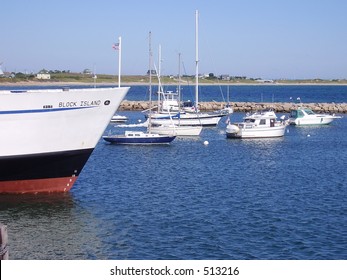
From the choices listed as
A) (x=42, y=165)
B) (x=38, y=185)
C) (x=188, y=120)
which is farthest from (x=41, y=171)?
(x=188, y=120)

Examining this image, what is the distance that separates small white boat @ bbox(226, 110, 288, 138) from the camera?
2184 inches

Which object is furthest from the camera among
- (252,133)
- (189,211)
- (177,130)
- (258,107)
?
(258,107)

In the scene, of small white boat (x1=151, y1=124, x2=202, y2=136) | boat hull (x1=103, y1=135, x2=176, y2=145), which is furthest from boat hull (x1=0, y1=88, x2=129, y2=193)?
small white boat (x1=151, y1=124, x2=202, y2=136)

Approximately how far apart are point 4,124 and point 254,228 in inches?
441

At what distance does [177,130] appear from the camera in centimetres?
5722

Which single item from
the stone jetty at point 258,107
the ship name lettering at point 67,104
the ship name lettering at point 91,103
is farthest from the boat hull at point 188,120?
the ship name lettering at point 67,104

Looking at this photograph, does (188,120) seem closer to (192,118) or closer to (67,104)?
(192,118)

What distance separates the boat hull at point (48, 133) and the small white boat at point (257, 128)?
27.9 metres

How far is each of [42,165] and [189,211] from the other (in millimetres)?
6899

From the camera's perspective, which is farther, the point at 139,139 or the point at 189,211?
the point at 139,139

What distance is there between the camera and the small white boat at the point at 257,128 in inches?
2184

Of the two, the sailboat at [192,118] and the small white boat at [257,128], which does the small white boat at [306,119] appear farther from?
the small white boat at [257,128]

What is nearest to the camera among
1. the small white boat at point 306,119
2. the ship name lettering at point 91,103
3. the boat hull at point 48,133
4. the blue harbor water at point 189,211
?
the blue harbor water at point 189,211

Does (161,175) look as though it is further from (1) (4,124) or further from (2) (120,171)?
(1) (4,124)
